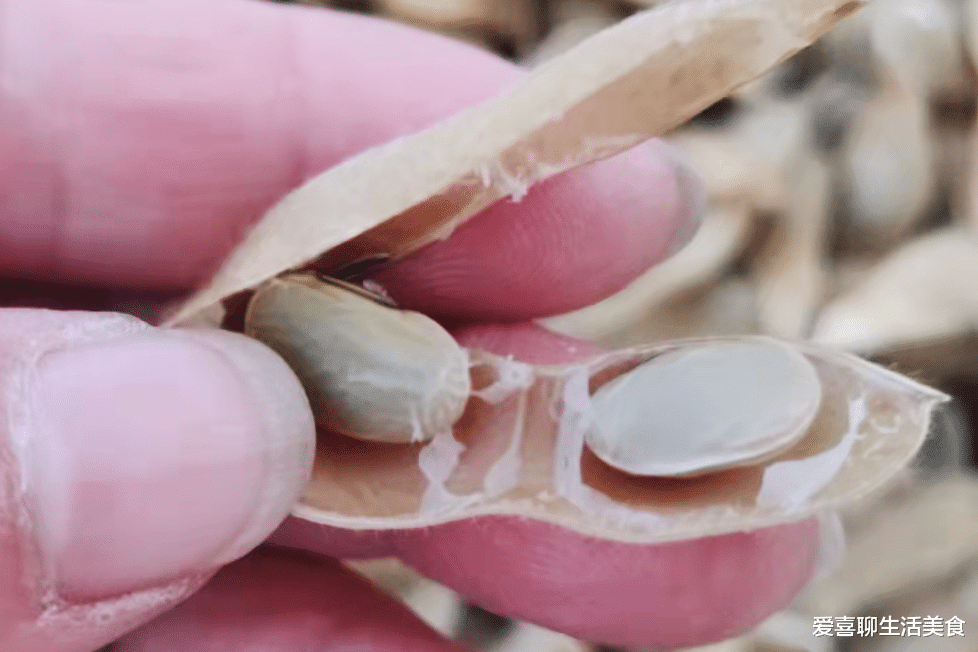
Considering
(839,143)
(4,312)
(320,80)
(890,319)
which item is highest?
(839,143)

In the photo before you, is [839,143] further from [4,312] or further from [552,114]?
[4,312]

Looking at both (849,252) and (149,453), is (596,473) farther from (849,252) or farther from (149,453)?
(849,252)

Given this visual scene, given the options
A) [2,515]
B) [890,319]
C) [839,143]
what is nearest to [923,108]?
[839,143]

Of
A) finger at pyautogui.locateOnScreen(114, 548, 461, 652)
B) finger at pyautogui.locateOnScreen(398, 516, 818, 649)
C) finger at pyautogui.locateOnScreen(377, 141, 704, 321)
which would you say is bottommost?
finger at pyautogui.locateOnScreen(114, 548, 461, 652)

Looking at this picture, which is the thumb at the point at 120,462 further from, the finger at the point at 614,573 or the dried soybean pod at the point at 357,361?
the finger at the point at 614,573

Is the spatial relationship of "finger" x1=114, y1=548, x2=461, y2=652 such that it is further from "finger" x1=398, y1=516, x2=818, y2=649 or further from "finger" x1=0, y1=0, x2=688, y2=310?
"finger" x1=0, y1=0, x2=688, y2=310

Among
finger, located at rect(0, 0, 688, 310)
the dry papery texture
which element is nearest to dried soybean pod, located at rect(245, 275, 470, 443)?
the dry papery texture
